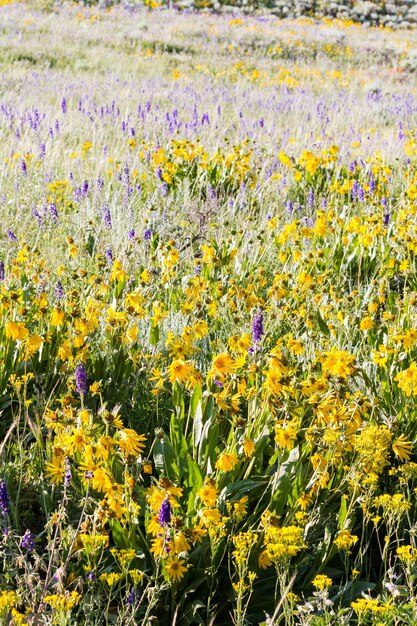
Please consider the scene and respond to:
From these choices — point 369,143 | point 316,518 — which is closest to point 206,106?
point 369,143

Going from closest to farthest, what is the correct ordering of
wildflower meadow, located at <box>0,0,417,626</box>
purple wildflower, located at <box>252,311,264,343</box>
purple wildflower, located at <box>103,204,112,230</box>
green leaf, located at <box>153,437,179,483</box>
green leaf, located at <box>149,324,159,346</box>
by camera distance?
wildflower meadow, located at <box>0,0,417,626</box> → green leaf, located at <box>153,437,179,483</box> → purple wildflower, located at <box>252,311,264,343</box> → green leaf, located at <box>149,324,159,346</box> → purple wildflower, located at <box>103,204,112,230</box>

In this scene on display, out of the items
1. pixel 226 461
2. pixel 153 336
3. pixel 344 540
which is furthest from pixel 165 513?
pixel 153 336

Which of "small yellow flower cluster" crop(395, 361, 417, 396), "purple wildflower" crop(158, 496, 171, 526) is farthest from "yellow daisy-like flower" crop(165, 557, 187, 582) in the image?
"small yellow flower cluster" crop(395, 361, 417, 396)

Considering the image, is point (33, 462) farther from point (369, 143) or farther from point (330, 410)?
point (369, 143)

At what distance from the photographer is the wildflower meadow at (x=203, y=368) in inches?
76.3

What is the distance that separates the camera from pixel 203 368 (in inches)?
125

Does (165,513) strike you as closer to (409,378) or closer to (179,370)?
(179,370)

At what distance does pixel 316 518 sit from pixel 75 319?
46.8 inches

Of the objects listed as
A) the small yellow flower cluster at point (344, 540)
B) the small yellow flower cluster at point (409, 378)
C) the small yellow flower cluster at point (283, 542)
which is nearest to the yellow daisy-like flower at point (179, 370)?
the small yellow flower cluster at point (283, 542)

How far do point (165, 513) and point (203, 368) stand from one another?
1508mm

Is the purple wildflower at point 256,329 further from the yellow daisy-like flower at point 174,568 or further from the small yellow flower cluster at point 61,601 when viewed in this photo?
the small yellow flower cluster at point 61,601

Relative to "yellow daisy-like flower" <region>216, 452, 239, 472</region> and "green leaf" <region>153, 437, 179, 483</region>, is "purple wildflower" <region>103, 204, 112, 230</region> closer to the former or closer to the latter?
"green leaf" <region>153, 437, 179, 483</region>

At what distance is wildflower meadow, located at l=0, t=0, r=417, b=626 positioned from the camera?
194 cm

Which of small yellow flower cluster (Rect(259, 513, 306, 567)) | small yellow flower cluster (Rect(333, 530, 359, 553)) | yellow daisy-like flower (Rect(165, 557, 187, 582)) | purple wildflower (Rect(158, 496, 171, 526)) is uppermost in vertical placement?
purple wildflower (Rect(158, 496, 171, 526))
